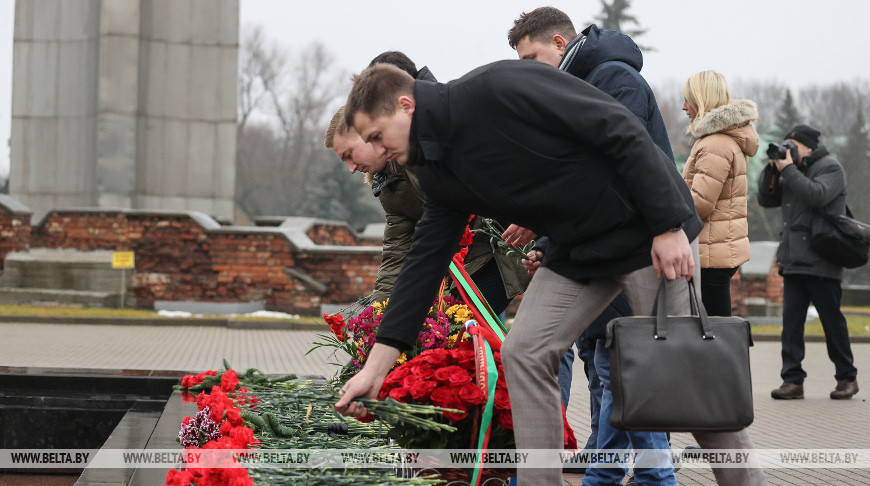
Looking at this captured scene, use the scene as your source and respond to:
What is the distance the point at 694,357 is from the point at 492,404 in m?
0.75

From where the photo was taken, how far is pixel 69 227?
1697 cm

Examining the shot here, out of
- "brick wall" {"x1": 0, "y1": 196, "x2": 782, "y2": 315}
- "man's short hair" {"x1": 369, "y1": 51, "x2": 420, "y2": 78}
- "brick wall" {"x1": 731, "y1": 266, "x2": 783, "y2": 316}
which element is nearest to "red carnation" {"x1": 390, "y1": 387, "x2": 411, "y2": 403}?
"man's short hair" {"x1": 369, "y1": 51, "x2": 420, "y2": 78}

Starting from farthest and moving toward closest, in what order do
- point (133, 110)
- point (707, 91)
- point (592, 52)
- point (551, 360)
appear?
point (133, 110)
point (707, 91)
point (592, 52)
point (551, 360)

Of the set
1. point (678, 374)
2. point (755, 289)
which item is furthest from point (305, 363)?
point (755, 289)

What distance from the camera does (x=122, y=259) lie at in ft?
53.6

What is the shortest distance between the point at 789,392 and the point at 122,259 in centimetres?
1225

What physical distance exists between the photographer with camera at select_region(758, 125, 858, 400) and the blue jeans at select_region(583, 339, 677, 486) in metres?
3.93

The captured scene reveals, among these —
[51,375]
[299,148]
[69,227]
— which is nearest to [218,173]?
[69,227]

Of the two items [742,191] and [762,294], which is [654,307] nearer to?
[742,191]

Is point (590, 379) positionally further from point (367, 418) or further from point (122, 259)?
point (122, 259)

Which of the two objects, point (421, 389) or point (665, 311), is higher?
point (665, 311)

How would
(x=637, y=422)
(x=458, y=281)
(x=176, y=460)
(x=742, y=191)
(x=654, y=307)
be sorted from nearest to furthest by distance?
(x=637, y=422)
(x=654, y=307)
(x=176, y=460)
(x=458, y=281)
(x=742, y=191)

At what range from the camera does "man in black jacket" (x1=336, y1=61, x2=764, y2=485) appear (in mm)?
2662

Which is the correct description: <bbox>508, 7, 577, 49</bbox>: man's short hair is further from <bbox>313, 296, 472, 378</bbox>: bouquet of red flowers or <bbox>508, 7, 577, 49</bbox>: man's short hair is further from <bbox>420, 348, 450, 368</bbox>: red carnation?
<bbox>420, 348, 450, 368</bbox>: red carnation
